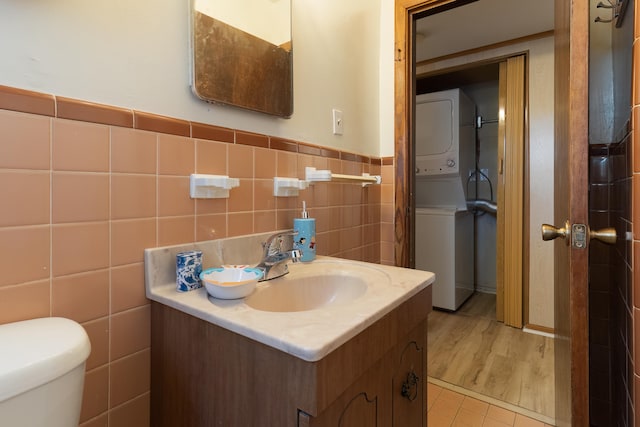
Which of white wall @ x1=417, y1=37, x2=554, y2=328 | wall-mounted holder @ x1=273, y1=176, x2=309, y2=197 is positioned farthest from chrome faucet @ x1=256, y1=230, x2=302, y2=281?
white wall @ x1=417, y1=37, x2=554, y2=328

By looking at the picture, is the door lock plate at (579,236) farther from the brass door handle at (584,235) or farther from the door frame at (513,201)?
the door frame at (513,201)

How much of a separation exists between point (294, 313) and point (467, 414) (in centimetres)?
132

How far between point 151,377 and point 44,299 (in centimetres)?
33

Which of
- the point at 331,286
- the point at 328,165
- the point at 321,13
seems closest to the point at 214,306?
the point at 331,286

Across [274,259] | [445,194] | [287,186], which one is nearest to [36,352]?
[274,259]

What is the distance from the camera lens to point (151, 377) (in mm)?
833

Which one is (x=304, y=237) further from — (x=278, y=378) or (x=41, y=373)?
(x=41, y=373)

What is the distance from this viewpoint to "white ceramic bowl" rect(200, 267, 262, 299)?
745 millimetres

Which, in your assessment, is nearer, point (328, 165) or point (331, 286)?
point (331, 286)

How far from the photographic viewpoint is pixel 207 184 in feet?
2.87

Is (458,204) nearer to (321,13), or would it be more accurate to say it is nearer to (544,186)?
(544,186)

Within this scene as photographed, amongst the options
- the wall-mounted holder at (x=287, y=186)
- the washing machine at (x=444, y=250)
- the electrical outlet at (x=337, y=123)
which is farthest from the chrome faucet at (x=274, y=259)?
the washing machine at (x=444, y=250)

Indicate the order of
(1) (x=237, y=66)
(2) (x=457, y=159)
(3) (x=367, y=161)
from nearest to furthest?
(1) (x=237, y=66) < (3) (x=367, y=161) < (2) (x=457, y=159)

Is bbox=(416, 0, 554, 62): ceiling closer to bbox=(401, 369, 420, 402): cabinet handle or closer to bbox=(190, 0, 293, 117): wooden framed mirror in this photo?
bbox=(190, 0, 293, 117): wooden framed mirror
